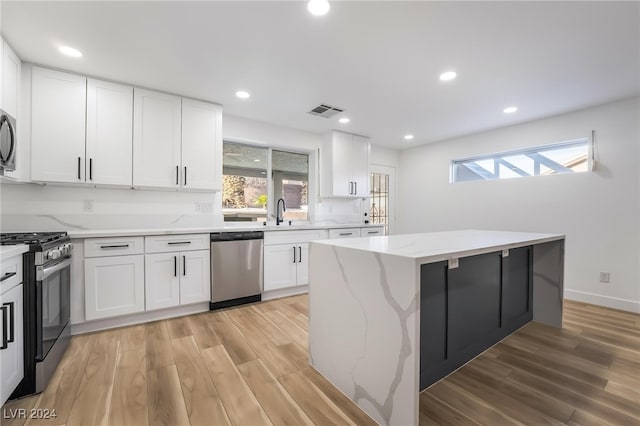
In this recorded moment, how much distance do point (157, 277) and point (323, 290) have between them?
188 centimetres

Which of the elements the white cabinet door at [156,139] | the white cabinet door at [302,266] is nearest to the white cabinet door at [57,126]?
the white cabinet door at [156,139]

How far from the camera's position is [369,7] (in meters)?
1.74

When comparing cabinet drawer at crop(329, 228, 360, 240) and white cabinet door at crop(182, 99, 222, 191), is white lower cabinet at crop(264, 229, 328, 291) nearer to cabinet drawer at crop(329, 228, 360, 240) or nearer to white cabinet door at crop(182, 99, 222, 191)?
cabinet drawer at crop(329, 228, 360, 240)

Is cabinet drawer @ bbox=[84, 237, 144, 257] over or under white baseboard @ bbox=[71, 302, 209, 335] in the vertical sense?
A: over

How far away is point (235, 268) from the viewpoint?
3.13 m

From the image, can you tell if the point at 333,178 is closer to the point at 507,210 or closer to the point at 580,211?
the point at 507,210

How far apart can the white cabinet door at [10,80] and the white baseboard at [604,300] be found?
6.19m

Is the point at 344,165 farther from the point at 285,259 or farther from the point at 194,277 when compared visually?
the point at 194,277

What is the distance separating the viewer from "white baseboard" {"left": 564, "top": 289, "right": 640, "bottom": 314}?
10.1 ft

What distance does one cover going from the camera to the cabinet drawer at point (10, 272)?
4.59 feet

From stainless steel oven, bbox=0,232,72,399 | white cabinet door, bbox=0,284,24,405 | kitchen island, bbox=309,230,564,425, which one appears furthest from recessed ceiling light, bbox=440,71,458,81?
white cabinet door, bbox=0,284,24,405

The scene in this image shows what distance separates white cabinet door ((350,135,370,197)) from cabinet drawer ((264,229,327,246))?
3.99 feet

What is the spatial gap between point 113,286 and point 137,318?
0.42 m

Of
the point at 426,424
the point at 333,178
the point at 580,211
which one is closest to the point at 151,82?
the point at 333,178
